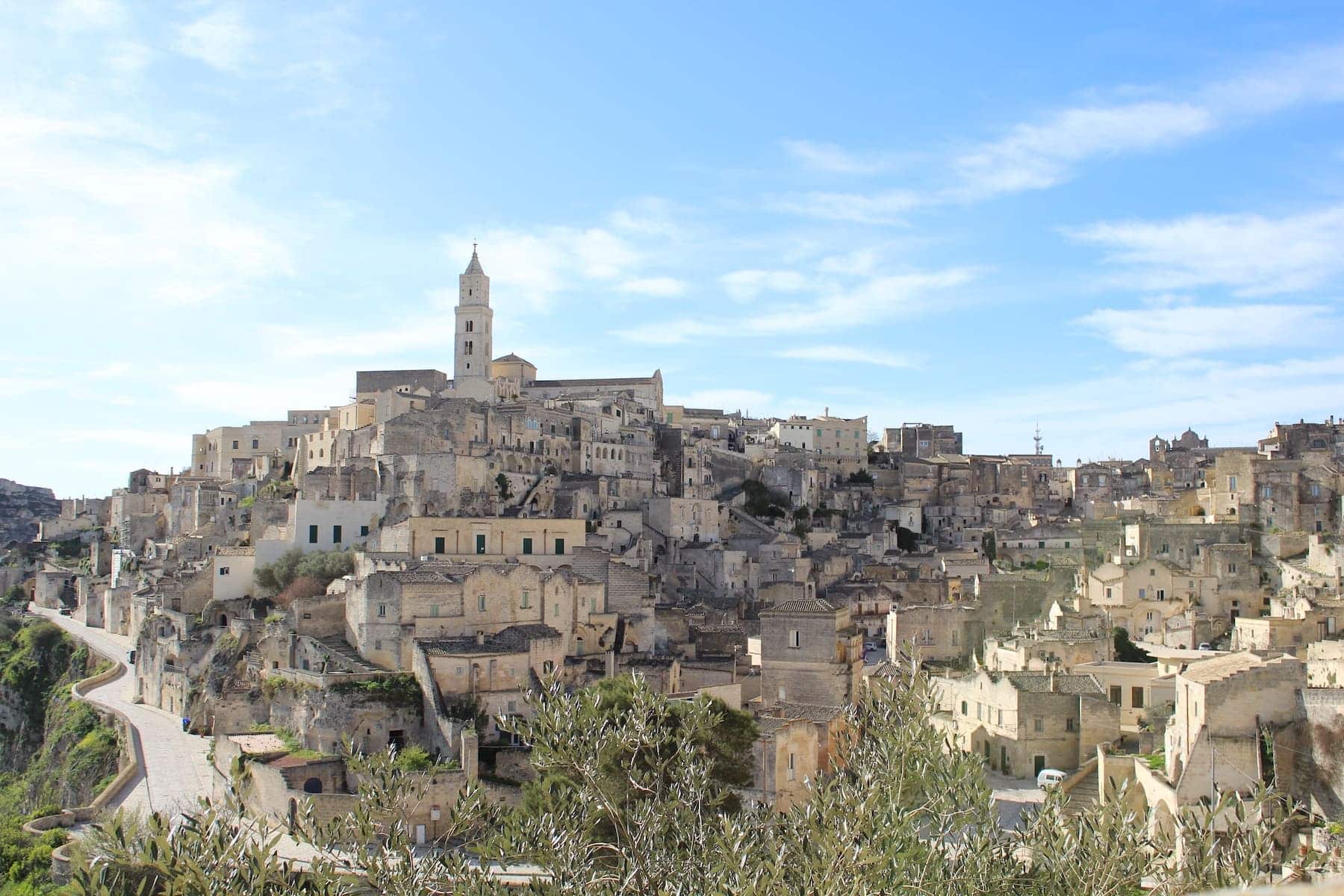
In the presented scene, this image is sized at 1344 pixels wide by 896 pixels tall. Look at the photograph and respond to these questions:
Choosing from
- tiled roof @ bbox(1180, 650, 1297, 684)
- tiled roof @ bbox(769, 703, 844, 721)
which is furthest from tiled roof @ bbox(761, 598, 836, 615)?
tiled roof @ bbox(1180, 650, 1297, 684)

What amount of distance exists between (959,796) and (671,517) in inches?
1687

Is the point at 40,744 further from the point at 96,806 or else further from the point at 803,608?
the point at 803,608

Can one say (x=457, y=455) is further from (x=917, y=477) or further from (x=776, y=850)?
(x=776, y=850)

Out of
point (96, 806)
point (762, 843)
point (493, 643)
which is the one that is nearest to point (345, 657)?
point (493, 643)

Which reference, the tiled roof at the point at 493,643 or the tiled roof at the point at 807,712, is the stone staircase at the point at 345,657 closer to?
the tiled roof at the point at 493,643

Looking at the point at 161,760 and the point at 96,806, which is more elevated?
the point at 161,760

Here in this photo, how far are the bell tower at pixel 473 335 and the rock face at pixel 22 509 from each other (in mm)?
37670

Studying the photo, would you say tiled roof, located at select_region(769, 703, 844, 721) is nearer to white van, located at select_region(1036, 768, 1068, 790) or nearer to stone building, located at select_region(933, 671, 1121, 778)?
stone building, located at select_region(933, 671, 1121, 778)

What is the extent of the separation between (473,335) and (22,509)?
4575 centimetres

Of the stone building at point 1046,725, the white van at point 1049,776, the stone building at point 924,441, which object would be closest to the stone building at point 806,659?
the stone building at point 1046,725

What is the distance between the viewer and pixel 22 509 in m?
90.9

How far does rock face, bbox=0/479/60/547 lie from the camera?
3361 inches

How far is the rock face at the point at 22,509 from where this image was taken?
3361 inches

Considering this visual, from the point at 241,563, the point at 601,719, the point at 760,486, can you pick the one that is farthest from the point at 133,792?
the point at 760,486
